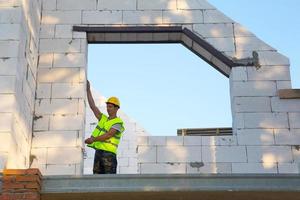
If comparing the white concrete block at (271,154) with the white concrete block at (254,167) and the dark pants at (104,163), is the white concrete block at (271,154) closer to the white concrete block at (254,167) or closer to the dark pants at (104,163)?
the white concrete block at (254,167)

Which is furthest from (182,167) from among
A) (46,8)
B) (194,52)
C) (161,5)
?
(46,8)

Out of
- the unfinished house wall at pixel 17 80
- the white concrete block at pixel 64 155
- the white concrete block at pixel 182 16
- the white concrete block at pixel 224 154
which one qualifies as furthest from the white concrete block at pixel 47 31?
the white concrete block at pixel 224 154

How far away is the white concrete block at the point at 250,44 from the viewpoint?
9.44 m

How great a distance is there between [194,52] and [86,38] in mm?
1914

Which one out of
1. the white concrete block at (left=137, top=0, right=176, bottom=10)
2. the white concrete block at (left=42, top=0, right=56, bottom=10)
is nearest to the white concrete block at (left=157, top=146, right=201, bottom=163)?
the white concrete block at (left=137, top=0, right=176, bottom=10)

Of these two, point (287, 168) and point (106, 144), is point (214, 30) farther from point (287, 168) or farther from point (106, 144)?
point (106, 144)

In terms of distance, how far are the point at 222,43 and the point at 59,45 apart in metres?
2.77

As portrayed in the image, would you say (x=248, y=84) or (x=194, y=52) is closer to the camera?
(x=248, y=84)

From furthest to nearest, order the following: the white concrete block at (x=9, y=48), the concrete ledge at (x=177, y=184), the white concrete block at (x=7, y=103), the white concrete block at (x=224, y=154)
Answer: the white concrete block at (x=224, y=154) < the white concrete block at (x=9, y=48) < the white concrete block at (x=7, y=103) < the concrete ledge at (x=177, y=184)

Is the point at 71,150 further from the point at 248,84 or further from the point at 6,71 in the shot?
the point at 248,84

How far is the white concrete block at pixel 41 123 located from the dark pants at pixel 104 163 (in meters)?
1.47

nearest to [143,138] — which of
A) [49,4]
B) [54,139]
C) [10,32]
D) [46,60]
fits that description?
[54,139]

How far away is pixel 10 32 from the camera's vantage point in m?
7.90

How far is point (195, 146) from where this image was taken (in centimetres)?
882
